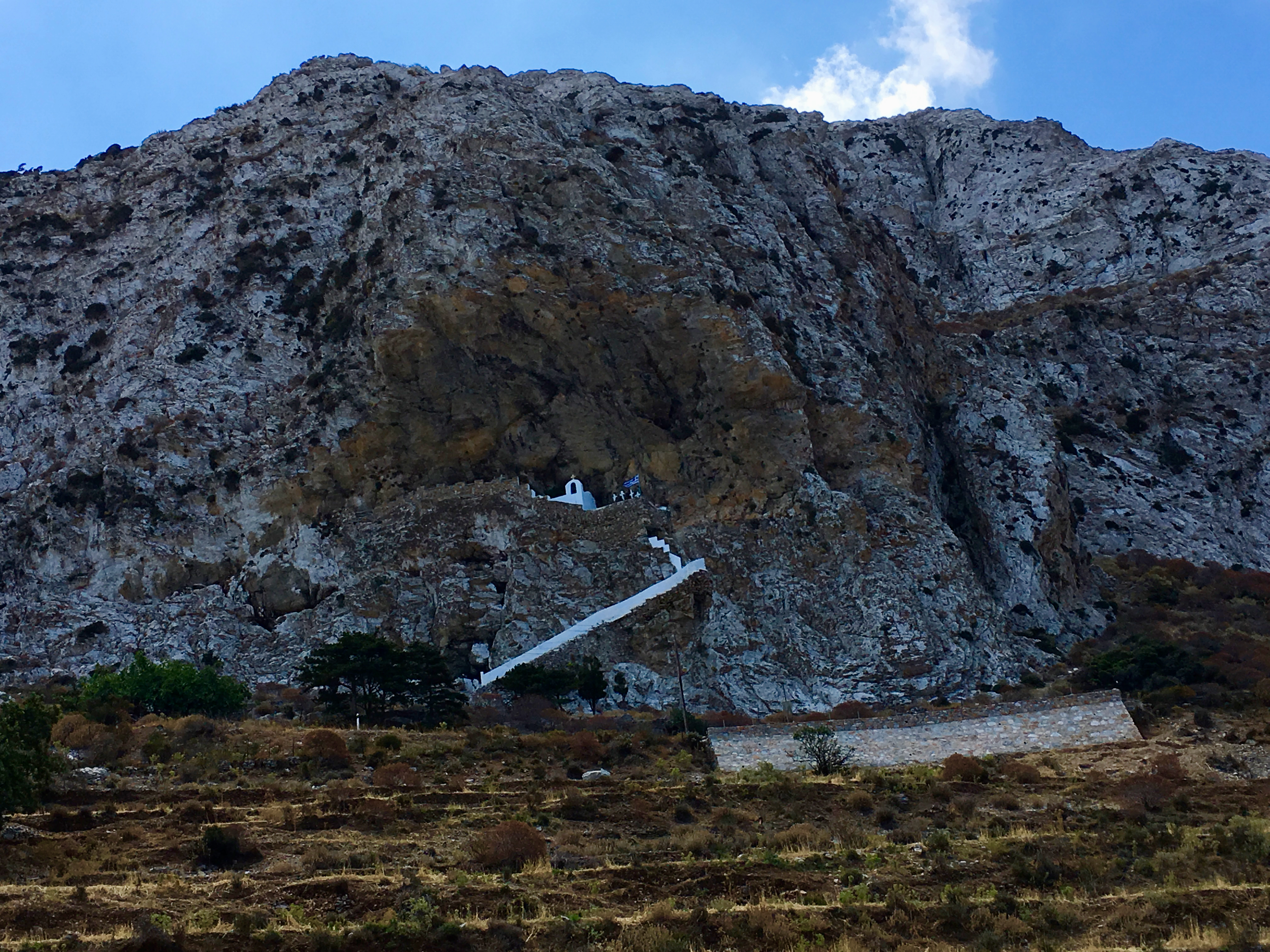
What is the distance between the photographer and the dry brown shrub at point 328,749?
26375 millimetres

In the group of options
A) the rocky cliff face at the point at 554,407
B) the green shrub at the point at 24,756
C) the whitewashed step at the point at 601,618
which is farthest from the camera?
the rocky cliff face at the point at 554,407

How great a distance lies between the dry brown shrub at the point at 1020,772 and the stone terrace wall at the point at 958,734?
5.25 feet

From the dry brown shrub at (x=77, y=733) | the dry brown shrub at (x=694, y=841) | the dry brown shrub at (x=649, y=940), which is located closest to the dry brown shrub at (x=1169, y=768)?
the dry brown shrub at (x=694, y=841)

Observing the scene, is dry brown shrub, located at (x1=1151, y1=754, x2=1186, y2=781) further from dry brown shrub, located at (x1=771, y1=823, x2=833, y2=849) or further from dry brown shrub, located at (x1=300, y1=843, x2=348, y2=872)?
dry brown shrub, located at (x1=300, y1=843, x2=348, y2=872)

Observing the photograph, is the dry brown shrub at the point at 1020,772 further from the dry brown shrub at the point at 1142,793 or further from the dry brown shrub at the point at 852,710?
the dry brown shrub at the point at 852,710

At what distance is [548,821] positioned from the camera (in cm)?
2178

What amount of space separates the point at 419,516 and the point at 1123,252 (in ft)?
179

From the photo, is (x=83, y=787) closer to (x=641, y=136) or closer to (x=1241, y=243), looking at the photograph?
(x=641, y=136)

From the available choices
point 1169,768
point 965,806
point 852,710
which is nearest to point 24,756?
point 965,806

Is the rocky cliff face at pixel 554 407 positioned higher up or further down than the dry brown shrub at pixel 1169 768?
higher up

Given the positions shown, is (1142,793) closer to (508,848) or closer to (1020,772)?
(1020,772)

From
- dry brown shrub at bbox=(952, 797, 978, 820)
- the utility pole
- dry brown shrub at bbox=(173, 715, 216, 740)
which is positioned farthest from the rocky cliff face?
dry brown shrub at bbox=(952, 797, 978, 820)

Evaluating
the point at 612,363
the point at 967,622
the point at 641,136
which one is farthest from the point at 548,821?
the point at 641,136

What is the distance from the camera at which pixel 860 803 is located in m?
24.7
